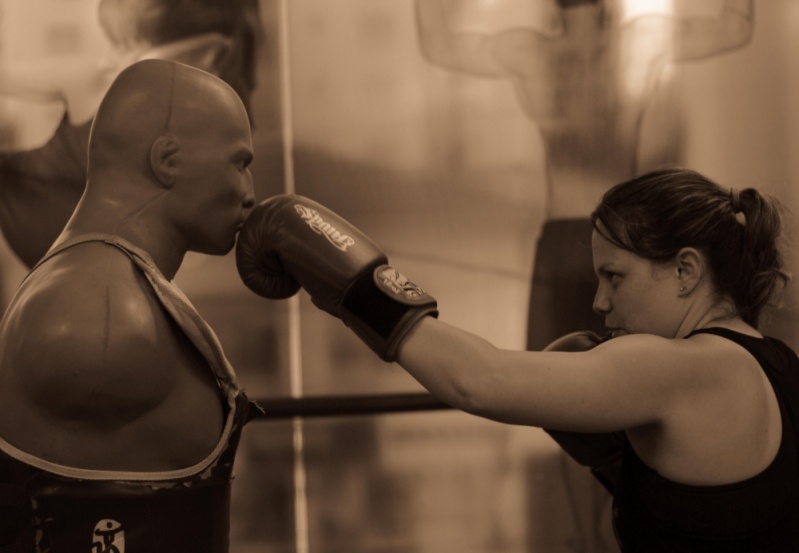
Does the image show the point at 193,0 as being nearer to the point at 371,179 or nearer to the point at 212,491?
the point at 371,179

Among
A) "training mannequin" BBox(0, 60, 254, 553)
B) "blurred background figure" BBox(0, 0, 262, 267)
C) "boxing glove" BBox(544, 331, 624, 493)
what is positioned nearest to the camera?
"training mannequin" BBox(0, 60, 254, 553)

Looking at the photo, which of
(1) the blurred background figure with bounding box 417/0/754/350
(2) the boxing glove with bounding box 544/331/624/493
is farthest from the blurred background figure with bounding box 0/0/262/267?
(2) the boxing glove with bounding box 544/331/624/493

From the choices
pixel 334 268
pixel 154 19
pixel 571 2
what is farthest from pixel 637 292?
pixel 154 19

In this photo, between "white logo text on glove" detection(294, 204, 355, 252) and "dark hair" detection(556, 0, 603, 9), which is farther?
"dark hair" detection(556, 0, 603, 9)

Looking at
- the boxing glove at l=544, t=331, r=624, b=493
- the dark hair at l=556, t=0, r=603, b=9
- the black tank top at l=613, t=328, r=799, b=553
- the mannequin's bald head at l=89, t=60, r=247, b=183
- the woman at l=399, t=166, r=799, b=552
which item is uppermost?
the dark hair at l=556, t=0, r=603, b=9

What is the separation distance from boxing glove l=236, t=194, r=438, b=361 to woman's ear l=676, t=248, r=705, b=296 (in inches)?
12.9

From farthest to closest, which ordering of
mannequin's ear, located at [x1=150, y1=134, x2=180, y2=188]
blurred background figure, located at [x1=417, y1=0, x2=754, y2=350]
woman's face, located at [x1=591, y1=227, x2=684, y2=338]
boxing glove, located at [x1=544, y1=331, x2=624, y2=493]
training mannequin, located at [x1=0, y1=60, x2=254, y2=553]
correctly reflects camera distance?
blurred background figure, located at [x1=417, y1=0, x2=754, y2=350] → boxing glove, located at [x1=544, y1=331, x2=624, y2=493] → woman's face, located at [x1=591, y1=227, x2=684, y2=338] → mannequin's ear, located at [x1=150, y1=134, x2=180, y2=188] → training mannequin, located at [x1=0, y1=60, x2=254, y2=553]

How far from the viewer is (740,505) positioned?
96cm

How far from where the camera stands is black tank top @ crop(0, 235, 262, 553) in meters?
0.84

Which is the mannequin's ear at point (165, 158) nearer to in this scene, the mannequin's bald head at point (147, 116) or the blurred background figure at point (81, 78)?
the mannequin's bald head at point (147, 116)

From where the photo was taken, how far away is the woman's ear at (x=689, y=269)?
1034 mm

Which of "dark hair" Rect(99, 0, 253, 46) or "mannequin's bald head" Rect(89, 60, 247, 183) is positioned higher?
"dark hair" Rect(99, 0, 253, 46)

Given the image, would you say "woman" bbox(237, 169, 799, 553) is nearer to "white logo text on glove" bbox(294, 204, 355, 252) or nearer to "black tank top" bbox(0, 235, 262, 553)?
"white logo text on glove" bbox(294, 204, 355, 252)

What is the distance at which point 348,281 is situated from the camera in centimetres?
94
